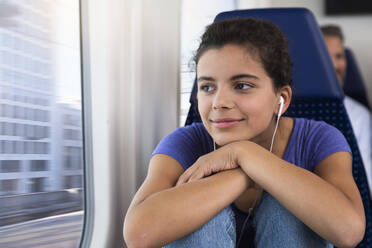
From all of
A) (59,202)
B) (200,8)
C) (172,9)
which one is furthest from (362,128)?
(59,202)

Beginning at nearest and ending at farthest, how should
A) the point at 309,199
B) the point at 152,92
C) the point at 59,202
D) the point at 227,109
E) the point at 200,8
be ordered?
the point at 309,199 < the point at 227,109 < the point at 59,202 < the point at 152,92 < the point at 200,8

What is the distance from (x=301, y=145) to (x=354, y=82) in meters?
2.06

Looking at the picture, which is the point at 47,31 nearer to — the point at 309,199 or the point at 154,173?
the point at 154,173

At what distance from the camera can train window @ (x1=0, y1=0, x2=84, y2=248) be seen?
104 cm

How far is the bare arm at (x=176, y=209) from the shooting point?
0.93 m

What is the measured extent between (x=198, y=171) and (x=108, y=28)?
0.55 meters

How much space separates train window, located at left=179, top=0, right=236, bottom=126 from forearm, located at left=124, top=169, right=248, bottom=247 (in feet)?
1.70

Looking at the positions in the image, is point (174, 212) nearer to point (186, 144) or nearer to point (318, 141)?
point (186, 144)

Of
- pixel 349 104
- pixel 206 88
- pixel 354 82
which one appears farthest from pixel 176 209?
pixel 354 82

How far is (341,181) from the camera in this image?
1039 mm

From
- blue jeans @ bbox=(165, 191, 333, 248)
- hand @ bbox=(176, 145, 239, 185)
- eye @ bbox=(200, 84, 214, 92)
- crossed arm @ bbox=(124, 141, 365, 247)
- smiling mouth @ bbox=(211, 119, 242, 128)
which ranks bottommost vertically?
blue jeans @ bbox=(165, 191, 333, 248)

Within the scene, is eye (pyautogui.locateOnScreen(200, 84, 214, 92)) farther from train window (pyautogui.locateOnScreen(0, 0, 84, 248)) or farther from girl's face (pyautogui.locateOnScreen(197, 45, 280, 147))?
train window (pyautogui.locateOnScreen(0, 0, 84, 248))

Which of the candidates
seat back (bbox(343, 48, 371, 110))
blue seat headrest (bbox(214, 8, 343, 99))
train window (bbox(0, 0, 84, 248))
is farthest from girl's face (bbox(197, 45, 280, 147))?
seat back (bbox(343, 48, 371, 110))

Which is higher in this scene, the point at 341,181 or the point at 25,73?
the point at 25,73
